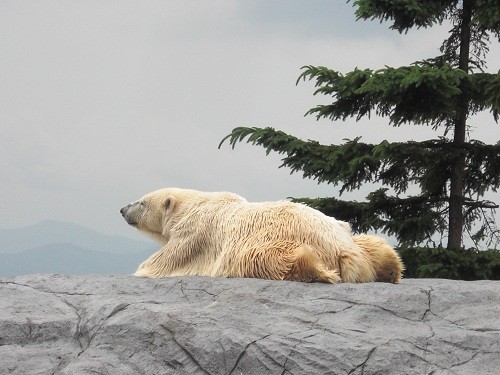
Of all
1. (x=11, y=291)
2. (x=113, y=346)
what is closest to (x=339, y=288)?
(x=113, y=346)

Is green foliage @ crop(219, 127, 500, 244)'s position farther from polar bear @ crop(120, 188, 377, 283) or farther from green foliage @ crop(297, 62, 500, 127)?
polar bear @ crop(120, 188, 377, 283)

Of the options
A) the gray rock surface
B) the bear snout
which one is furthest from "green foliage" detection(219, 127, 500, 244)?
the gray rock surface

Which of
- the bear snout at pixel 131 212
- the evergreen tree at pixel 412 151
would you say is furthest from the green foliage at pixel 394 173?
the bear snout at pixel 131 212

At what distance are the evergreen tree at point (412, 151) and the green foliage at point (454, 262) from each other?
0.52 meters

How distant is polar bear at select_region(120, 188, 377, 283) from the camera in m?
5.01

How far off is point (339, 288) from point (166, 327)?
4.04 feet

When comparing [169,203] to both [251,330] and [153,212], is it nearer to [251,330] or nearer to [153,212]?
[153,212]

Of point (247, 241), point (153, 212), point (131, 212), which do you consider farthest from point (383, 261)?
point (131, 212)

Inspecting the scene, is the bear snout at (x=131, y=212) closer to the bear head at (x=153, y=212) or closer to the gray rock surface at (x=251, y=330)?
the bear head at (x=153, y=212)

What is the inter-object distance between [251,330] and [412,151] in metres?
6.77

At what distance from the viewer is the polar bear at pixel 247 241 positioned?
501 centimetres

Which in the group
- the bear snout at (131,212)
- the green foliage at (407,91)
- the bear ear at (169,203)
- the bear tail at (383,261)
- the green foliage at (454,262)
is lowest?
the green foliage at (454,262)

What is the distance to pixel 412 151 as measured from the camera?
10.4 meters

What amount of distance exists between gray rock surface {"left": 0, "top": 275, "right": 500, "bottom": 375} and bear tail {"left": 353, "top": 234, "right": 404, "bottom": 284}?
1.45 ft
